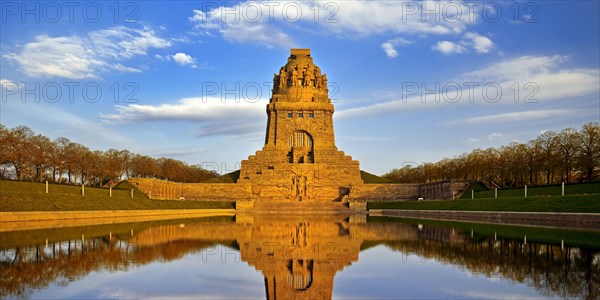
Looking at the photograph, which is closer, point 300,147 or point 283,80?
point 300,147

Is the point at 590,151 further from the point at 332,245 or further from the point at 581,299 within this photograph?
the point at 581,299

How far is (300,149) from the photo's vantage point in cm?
8412

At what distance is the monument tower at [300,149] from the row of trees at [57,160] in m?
18.1

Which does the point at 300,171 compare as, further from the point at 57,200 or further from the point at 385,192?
the point at 57,200

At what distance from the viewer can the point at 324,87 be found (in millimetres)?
91500

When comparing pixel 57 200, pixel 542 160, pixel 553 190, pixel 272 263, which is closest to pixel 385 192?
pixel 542 160

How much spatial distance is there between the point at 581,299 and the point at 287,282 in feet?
16.8

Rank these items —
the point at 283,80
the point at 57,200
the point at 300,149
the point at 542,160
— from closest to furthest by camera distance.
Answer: the point at 57,200, the point at 542,160, the point at 300,149, the point at 283,80

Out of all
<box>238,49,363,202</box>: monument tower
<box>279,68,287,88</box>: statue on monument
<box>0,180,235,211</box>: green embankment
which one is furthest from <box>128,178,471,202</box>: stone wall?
<box>279,68,287,88</box>: statue on monument

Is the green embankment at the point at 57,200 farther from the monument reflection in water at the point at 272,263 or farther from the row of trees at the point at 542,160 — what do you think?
the row of trees at the point at 542,160

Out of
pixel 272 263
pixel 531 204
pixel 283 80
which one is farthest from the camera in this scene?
pixel 283 80

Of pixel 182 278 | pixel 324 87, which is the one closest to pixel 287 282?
pixel 182 278

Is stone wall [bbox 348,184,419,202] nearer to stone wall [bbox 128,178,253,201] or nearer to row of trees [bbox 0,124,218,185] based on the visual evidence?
stone wall [bbox 128,178,253,201]

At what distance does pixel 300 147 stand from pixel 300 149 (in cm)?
45
